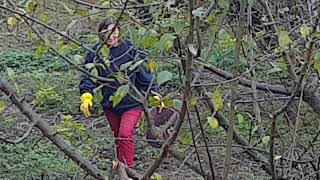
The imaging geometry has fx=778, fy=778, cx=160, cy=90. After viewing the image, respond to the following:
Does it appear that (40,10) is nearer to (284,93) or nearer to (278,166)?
(278,166)

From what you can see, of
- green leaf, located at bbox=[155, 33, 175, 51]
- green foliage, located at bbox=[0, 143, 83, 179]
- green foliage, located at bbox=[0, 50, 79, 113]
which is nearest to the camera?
green leaf, located at bbox=[155, 33, 175, 51]

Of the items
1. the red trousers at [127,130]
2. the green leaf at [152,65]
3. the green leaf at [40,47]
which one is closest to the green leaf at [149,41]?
the green leaf at [152,65]

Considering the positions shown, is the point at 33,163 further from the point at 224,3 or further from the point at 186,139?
the point at 224,3

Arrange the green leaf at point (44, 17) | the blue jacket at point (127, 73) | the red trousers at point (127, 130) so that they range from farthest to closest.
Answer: the red trousers at point (127, 130) → the blue jacket at point (127, 73) → the green leaf at point (44, 17)

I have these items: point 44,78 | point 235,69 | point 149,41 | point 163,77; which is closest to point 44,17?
point 149,41

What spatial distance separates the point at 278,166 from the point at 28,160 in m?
3.12

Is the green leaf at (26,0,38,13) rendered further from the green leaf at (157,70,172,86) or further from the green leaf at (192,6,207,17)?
the green leaf at (192,6,207,17)

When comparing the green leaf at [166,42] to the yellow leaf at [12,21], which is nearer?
the green leaf at [166,42]

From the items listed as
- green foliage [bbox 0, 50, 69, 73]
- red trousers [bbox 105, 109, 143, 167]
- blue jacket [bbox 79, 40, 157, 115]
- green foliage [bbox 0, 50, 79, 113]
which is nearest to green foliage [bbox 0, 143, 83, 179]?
red trousers [bbox 105, 109, 143, 167]

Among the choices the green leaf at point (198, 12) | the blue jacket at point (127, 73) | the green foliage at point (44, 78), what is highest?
the green leaf at point (198, 12)

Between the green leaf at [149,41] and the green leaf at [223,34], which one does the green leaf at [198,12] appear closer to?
the green leaf at [149,41]

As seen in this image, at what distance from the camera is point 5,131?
7.42 m

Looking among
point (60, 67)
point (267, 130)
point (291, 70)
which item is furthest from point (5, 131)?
point (291, 70)

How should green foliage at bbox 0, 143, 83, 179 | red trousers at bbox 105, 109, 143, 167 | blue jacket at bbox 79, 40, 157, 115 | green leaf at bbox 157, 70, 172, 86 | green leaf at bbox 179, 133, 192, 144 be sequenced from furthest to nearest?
green foliage at bbox 0, 143, 83, 179, red trousers at bbox 105, 109, 143, 167, blue jacket at bbox 79, 40, 157, 115, green leaf at bbox 179, 133, 192, 144, green leaf at bbox 157, 70, 172, 86
